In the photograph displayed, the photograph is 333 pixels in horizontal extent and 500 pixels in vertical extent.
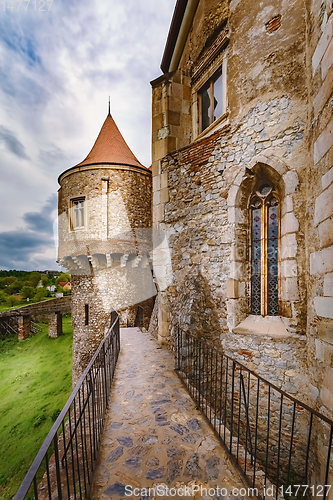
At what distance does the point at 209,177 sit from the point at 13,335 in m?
24.4

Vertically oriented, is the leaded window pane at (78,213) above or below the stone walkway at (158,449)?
above

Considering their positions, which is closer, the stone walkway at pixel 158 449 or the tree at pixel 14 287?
the stone walkway at pixel 158 449

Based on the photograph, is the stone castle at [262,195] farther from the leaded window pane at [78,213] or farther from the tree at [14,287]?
the tree at [14,287]

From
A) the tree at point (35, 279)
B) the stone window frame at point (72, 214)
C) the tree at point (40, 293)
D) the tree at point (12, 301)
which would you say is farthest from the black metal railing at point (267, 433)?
the tree at point (35, 279)

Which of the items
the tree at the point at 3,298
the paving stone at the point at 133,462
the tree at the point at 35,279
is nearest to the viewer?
the paving stone at the point at 133,462

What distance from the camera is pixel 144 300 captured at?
525 inches

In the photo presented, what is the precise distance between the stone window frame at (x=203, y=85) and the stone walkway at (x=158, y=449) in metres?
5.34

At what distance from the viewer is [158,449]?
3.02 metres

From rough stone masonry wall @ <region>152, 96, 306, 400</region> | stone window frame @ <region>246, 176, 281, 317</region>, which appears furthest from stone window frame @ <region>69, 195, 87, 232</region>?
stone window frame @ <region>246, 176, 281, 317</region>

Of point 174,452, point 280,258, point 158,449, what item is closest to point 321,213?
point 280,258

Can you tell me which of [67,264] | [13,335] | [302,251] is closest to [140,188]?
[67,264]

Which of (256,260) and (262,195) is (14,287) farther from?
(262,195)

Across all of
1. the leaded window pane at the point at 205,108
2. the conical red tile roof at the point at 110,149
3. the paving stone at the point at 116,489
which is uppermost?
the conical red tile roof at the point at 110,149

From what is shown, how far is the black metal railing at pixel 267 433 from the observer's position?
105 inches
